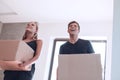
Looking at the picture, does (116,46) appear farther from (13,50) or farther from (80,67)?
(13,50)

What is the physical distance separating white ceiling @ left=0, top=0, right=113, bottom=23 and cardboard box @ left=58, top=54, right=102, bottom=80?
1390mm

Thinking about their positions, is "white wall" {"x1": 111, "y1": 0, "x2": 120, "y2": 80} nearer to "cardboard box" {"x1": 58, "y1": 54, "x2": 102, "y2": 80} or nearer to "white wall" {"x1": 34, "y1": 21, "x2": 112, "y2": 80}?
"cardboard box" {"x1": 58, "y1": 54, "x2": 102, "y2": 80}

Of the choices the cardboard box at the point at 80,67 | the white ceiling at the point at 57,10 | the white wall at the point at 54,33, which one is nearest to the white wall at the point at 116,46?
the cardboard box at the point at 80,67

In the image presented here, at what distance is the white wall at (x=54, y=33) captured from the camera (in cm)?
296

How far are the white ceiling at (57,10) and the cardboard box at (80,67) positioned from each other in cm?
139

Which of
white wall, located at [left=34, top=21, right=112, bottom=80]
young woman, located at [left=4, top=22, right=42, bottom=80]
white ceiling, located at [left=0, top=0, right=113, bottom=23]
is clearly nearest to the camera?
young woman, located at [left=4, top=22, right=42, bottom=80]

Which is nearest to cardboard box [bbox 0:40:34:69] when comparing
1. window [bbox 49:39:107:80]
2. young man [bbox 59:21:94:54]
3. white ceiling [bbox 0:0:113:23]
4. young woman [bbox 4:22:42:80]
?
young woman [bbox 4:22:42:80]

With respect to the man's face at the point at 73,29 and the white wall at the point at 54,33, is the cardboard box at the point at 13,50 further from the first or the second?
the white wall at the point at 54,33

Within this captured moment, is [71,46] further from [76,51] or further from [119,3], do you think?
[119,3]

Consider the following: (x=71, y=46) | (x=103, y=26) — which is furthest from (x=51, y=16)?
(x=71, y=46)

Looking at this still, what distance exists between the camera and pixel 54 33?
3219mm

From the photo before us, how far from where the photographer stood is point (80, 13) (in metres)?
2.86

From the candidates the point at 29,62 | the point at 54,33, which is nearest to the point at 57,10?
the point at 54,33

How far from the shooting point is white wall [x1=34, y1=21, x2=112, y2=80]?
296 centimetres
